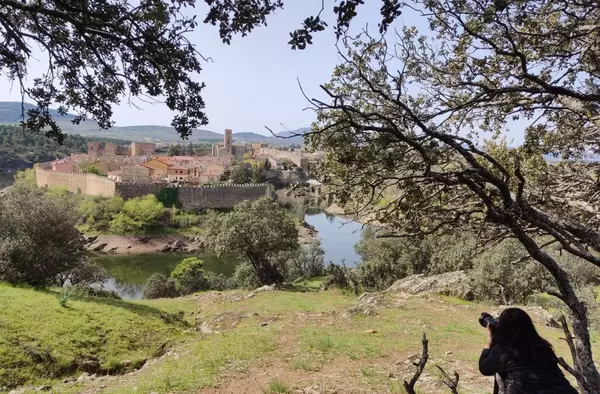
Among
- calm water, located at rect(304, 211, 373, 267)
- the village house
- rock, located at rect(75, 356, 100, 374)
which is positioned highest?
the village house

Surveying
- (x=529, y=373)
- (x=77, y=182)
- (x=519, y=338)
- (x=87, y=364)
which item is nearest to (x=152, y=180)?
(x=77, y=182)

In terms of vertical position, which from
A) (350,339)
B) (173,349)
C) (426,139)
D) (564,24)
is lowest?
(173,349)

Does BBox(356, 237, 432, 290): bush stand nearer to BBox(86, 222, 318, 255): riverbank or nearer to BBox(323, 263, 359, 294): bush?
BBox(323, 263, 359, 294): bush

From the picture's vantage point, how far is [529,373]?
2.52 meters

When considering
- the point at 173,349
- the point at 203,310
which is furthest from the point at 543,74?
the point at 203,310

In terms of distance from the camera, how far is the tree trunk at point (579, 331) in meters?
2.70

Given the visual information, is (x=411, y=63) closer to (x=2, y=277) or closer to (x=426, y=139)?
(x=426, y=139)

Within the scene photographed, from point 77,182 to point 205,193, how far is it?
1711 centimetres

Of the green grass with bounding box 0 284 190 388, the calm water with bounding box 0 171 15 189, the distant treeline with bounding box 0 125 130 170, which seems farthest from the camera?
the distant treeline with bounding box 0 125 130 170

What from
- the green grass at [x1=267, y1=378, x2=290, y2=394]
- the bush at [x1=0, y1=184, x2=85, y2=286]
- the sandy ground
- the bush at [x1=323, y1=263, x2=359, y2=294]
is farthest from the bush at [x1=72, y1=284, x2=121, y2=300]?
the sandy ground

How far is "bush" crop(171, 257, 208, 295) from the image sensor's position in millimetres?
20688

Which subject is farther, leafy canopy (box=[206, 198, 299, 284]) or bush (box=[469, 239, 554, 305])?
leafy canopy (box=[206, 198, 299, 284])

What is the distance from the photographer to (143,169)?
58.0 m

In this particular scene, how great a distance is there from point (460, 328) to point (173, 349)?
6316 mm
